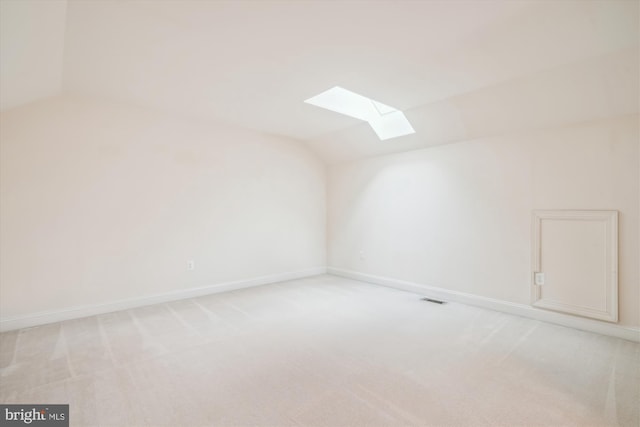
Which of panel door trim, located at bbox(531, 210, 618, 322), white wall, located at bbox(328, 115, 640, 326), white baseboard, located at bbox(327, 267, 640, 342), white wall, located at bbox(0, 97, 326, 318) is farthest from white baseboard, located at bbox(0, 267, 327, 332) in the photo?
panel door trim, located at bbox(531, 210, 618, 322)

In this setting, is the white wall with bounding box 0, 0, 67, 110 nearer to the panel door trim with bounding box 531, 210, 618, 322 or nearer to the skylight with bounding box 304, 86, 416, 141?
the skylight with bounding box 304, 86, 416, 141

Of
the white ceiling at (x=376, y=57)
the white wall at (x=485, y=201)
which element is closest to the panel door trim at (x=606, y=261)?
the white wall at (x=485, y=201)

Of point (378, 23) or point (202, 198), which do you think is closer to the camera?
point (378, 23)

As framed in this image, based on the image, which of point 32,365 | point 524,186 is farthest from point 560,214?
point 32,365

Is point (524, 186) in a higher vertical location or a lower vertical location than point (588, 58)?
lower

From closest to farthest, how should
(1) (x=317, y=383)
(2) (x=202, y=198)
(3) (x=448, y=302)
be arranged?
(1) (x=317, y=383)
(3) (x=448, y=302)
(2) (x=202, y=198)

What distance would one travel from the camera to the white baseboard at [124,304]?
9.35 ft

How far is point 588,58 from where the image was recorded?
2.31 m

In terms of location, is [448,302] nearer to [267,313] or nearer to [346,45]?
[267,313]

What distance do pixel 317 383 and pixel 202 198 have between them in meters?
2.91

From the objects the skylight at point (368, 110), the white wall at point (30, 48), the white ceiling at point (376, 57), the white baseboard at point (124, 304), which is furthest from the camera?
the skylight at point (368, 110)

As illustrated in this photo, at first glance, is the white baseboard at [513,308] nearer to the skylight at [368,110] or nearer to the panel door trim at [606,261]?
the panel door trim at [606,261]

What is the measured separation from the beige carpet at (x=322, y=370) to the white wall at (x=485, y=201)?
0.58 metres

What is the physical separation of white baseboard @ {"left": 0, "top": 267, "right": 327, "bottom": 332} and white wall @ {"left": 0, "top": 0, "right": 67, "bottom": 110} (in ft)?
6.55
